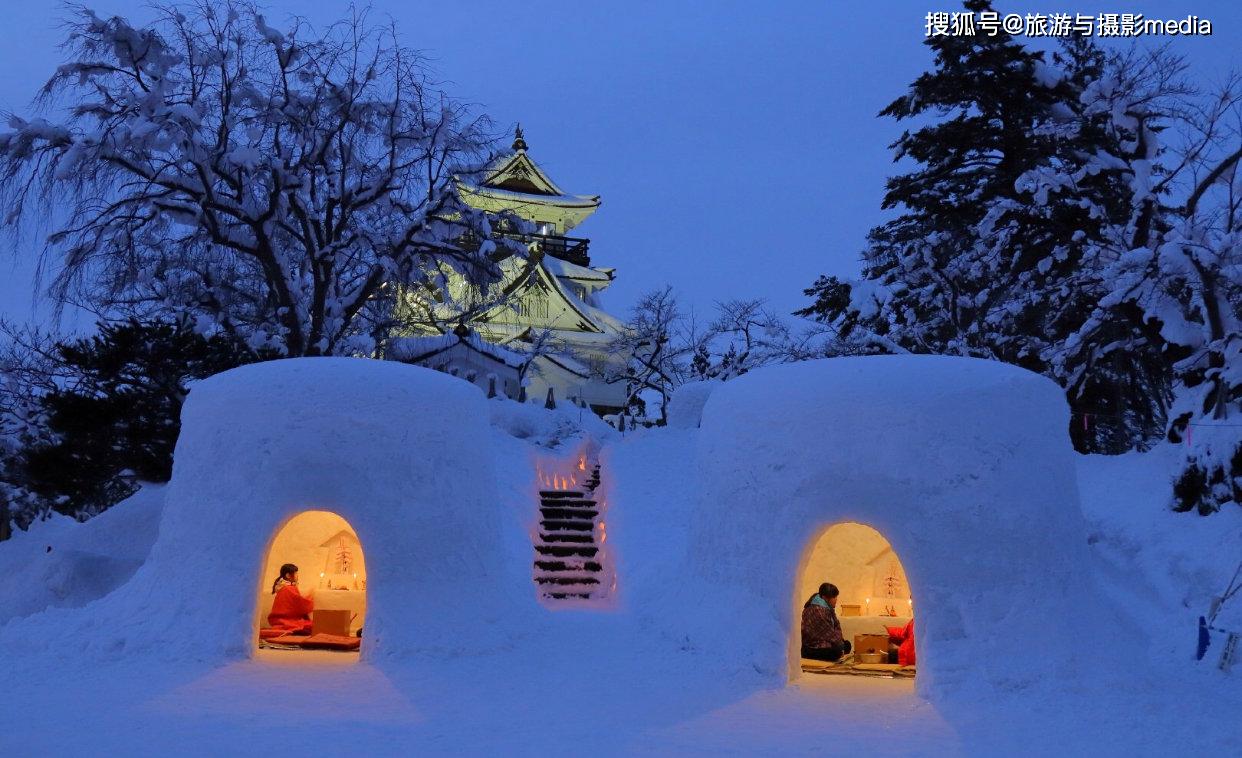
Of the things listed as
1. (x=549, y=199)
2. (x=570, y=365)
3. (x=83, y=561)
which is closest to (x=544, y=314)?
(x=570, y=365)

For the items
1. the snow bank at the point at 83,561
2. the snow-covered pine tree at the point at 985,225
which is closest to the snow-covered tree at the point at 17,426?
the snow bank at the point at 83,561

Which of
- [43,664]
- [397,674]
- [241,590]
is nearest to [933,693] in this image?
[397,674]

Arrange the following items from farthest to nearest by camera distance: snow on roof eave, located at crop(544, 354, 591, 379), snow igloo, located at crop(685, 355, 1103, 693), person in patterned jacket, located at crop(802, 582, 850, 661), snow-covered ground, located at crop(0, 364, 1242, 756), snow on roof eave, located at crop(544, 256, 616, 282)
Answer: snow on roof eave, located at crop(544, 256, 616, 282) < snow on roof eave, located at crop(544, 354, 591, 379) < person in patterned jacket, located at crop(802, 582, 850, 661) < snow igloo, located at crop(685, 355, 1103, 693) < snow-covered ground, located at crop(0, 364, 1242, 756)

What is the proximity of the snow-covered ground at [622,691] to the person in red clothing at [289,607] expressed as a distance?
3.08 feet

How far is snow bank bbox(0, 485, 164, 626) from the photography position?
41.7 feet

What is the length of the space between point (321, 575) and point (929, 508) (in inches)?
280

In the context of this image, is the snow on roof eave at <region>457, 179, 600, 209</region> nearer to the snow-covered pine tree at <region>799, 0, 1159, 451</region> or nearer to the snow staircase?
the snow-covered pine tree at <region>799, 0, 1159, 451</region>

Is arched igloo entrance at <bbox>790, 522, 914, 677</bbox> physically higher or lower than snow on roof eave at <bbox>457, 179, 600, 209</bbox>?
lower

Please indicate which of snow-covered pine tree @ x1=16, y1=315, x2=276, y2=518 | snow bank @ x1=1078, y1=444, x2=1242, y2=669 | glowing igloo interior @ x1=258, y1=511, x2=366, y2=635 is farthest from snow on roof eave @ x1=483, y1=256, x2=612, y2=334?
snow bank @ x1=1078, y1=444, x2=1242, y2=669

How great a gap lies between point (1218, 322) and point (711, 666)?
27.1ft

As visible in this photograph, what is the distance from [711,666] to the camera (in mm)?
8789

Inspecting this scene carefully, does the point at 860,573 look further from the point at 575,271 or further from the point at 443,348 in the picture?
the point at 575,271

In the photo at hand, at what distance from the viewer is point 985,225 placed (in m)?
16.4

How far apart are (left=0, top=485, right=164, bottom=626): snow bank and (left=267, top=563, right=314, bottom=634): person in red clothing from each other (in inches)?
137
